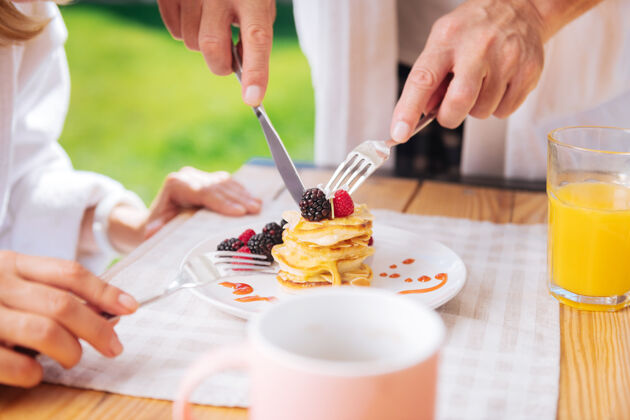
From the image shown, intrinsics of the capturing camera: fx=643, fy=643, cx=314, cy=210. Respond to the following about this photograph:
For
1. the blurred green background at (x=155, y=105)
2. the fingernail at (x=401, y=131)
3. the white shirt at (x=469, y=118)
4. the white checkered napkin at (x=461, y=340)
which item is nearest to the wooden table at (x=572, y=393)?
the white checkered napkin at (x=461, y=340)

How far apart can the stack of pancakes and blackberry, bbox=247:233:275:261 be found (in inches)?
1.9

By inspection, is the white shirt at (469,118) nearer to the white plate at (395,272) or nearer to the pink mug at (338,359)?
the white plate at (395,272)

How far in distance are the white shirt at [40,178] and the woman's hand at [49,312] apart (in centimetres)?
81

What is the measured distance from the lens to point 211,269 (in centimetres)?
103

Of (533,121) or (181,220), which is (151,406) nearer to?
(181,220)

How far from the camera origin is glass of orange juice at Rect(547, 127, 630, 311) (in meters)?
1.04

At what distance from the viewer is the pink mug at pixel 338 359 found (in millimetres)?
502

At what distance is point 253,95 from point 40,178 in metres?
0.77

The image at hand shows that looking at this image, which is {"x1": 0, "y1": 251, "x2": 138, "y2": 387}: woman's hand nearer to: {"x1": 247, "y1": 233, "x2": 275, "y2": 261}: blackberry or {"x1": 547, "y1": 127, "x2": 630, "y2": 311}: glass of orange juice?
{"x1": 247, "y1": 233, "x2": 275, "y2": 261}: blackberry

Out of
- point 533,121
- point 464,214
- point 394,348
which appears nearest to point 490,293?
point 464,214

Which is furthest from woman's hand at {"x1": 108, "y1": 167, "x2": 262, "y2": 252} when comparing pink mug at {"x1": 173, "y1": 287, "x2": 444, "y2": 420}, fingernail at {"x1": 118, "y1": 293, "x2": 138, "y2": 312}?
pink mug at {"x1": 173, "y1": 287, "x2": 444, "y2": 420}

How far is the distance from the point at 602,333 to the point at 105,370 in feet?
2.43

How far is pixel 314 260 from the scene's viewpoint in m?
1.13

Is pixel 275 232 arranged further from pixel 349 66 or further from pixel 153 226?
pixel 349 66
